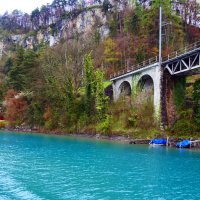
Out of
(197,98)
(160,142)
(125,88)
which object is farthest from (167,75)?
(125,88)

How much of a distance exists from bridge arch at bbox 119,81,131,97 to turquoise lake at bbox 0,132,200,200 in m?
20.2

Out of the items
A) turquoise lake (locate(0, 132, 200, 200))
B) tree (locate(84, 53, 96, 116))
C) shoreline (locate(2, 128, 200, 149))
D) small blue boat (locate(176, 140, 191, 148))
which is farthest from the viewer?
tree (locate(84, 53, 96, 116))

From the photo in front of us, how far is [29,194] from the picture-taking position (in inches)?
711

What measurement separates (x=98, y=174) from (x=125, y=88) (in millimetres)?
34787

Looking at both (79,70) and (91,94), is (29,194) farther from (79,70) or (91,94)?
(79,70)

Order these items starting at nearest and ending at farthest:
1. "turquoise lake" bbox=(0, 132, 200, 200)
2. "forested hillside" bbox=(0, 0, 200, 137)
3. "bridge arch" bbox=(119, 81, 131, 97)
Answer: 1. "turquoise lake" bbox=(0, 132, 200, 200)
2. "forested hillside" bbox=(0, 0, 200, 137)
3. "bridge arch" bbox=(119, 81, 131, 97)

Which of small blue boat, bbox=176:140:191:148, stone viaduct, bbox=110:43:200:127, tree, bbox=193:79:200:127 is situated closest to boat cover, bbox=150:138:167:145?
small blue boat, bbox=176:140:191:148

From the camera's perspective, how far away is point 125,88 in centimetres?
5728

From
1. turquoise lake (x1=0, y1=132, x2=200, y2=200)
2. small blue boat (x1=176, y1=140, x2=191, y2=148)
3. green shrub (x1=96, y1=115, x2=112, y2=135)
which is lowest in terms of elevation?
turquoise lake (x1=0, y1=132, x2=200, y2=200)

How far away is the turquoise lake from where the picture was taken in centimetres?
1857

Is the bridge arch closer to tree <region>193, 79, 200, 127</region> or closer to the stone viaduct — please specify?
the stone viaduct

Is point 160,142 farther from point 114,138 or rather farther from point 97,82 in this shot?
point 97,82

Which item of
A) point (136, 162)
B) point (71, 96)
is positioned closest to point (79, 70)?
point (71, 96)

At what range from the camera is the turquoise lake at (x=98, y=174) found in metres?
18.6
